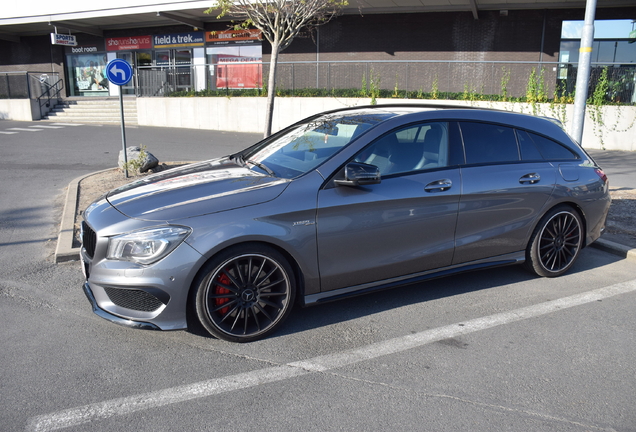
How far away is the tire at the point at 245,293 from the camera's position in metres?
3.68

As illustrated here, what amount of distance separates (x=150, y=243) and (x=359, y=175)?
157cm

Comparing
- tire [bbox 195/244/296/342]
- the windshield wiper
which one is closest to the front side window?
the windshield wiper

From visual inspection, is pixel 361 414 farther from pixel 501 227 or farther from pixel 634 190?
pixel 634 190

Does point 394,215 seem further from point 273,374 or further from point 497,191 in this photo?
point 273,374

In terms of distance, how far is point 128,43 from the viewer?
91.4ft

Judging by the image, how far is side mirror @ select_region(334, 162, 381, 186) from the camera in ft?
12.9

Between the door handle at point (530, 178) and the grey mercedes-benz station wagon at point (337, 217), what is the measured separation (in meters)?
0.01

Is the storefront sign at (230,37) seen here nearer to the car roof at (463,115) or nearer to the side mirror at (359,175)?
the car roof at (463,115)

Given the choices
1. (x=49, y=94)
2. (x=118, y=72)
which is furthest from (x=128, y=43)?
(x=118, y=72)

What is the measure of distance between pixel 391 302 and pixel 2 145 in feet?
48.9

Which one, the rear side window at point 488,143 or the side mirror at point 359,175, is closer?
the side mirror at point 359,175

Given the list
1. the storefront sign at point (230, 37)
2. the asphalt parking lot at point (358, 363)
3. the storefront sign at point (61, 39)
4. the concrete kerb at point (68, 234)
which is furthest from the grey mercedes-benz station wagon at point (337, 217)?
the storefront sign at point (61, 39)

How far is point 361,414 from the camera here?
3.02m

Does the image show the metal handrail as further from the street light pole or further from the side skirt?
the side skirt
